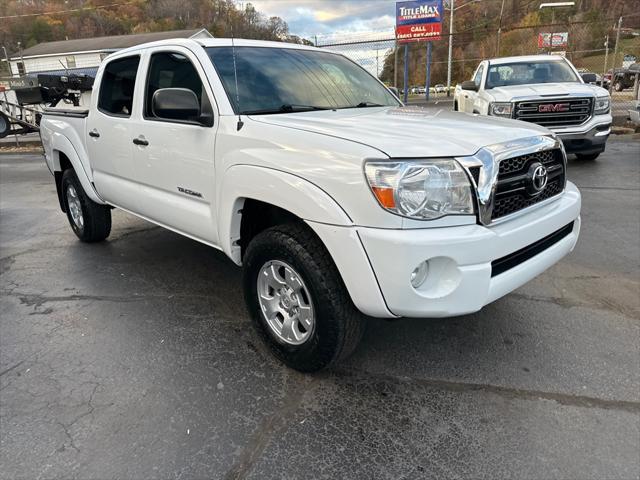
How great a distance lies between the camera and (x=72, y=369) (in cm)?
301

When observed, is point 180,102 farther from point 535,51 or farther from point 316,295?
point 535,51

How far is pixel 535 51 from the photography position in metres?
28.0

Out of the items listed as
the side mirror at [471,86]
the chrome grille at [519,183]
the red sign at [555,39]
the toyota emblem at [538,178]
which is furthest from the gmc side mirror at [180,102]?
the red sign at [555,39]

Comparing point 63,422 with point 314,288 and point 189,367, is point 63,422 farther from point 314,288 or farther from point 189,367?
point 314,288

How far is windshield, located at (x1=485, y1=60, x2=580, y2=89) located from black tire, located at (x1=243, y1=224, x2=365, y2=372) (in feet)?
26.5

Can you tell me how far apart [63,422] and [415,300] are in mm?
1906

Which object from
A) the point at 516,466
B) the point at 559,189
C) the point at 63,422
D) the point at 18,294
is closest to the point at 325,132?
the point at 559,189

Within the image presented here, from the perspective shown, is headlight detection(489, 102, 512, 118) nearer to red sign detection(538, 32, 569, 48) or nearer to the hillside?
red sign detection(538, 32, 569, 48)

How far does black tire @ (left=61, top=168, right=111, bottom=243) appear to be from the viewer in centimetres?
514

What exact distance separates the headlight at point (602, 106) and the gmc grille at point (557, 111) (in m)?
0.17

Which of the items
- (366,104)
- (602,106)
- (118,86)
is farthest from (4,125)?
(602,106)

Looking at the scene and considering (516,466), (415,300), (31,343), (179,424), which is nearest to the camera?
(516,466)

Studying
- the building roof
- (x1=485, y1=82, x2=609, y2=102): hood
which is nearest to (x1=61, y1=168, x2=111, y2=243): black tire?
(x1=485, y1=82, x2=609, y2=102): hood

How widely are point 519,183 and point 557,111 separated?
Result: 654cm
